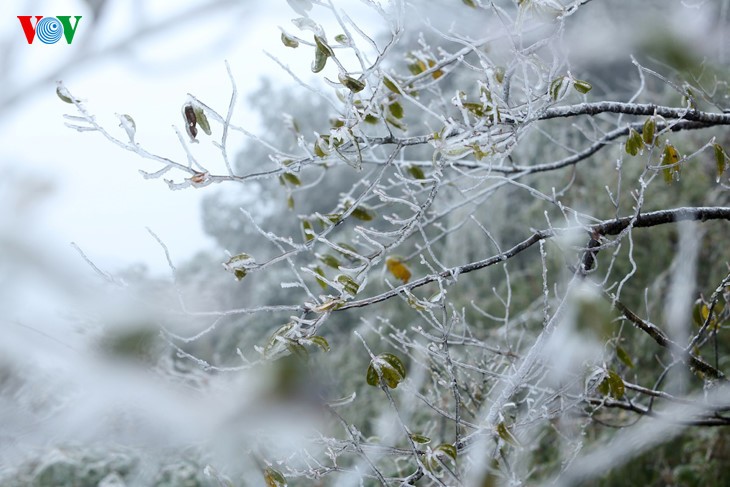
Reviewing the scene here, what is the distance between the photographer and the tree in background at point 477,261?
94 centimetres

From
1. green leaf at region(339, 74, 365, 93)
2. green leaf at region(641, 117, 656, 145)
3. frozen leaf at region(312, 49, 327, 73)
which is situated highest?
frozen leaf at region(312, 49, 327, 73)

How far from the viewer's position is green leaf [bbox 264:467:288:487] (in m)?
0.97

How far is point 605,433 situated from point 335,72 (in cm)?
174

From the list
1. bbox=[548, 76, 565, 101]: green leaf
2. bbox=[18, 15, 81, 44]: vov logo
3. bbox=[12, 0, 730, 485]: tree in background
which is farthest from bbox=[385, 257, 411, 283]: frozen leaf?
bbox=[18, 15, 81, 44]: vov logo

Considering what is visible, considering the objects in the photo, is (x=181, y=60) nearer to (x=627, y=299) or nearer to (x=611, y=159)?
(x=627, y=299)

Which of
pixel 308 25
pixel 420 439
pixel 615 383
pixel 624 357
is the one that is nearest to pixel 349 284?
pixel 420 439

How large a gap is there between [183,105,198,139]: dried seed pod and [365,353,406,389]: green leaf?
1.33 ft

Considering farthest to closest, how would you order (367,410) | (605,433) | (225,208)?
1. (225,208)
2. (367,410)
3. (605,433)

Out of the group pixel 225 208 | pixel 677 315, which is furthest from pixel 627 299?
pixel 225 208

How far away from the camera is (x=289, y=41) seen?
3.17ft

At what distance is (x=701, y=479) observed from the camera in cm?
204

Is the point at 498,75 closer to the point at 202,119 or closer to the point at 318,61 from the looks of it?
the point at 318,61

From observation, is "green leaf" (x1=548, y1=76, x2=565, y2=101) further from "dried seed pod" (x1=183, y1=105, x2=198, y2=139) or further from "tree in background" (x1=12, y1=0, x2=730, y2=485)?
"dried seed pod" (x1=183, y1=105, x2=198, y2=139)

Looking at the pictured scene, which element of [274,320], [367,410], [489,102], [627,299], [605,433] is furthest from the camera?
[274,320]
